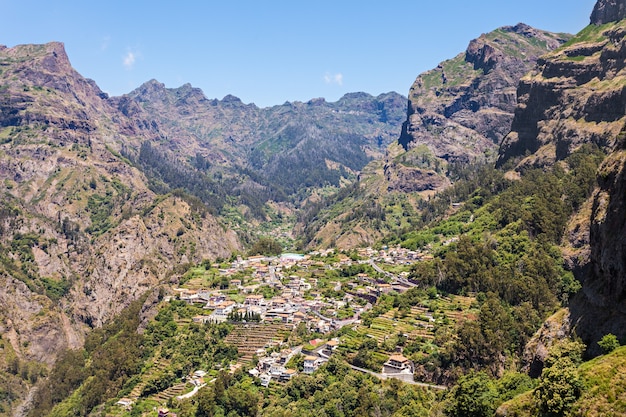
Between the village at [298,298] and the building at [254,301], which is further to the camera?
the building at [254,301]

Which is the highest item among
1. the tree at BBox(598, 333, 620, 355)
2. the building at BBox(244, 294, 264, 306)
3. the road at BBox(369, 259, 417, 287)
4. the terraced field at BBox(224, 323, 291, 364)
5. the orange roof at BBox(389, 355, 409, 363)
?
the road at BBox(369, 259, 417, 287)

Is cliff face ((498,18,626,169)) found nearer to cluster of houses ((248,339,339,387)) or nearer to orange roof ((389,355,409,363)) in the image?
orange roof ((389,355,409,363))

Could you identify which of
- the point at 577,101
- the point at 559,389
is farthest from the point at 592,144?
the point at 559,389

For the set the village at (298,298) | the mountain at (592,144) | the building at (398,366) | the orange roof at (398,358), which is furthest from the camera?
the village at (298,298)

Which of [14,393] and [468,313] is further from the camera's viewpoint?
[14,393]

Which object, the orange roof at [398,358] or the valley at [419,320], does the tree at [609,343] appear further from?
the orange roof at [398,358]

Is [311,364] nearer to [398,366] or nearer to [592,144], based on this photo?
[398,366]

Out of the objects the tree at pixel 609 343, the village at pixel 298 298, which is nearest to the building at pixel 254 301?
the village at pixel 298 298

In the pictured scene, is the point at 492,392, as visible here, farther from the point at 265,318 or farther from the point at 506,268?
the point at 265,318

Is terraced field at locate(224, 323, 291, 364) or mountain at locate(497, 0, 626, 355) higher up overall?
mountain at locate(497, 0, 626, 355)

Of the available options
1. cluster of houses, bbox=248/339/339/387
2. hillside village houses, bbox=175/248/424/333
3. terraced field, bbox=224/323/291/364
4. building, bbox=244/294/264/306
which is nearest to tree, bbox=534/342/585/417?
cluster of houses, bbox=248/339/339/387

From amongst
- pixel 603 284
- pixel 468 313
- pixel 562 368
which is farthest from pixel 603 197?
pixel 468 313
